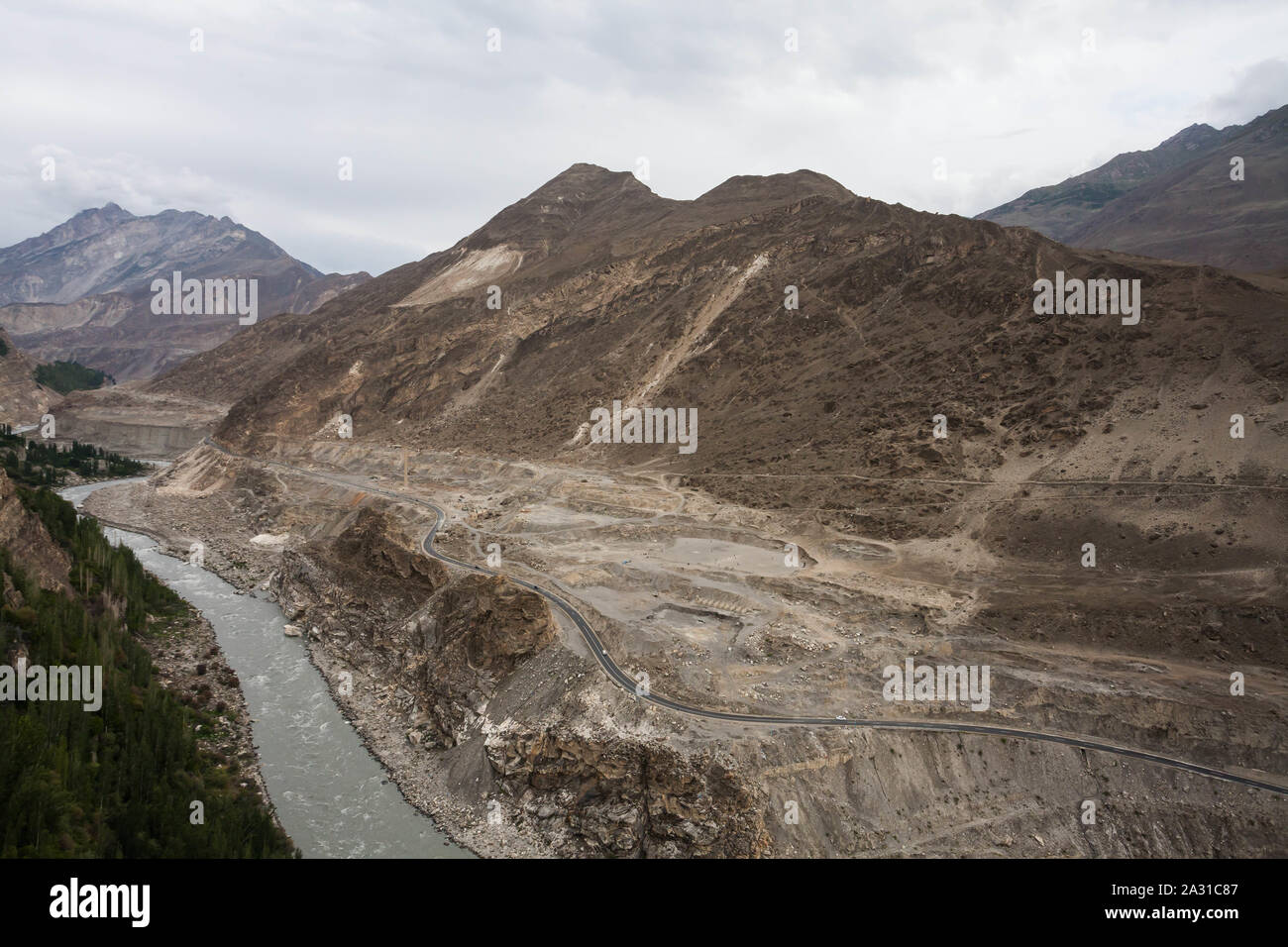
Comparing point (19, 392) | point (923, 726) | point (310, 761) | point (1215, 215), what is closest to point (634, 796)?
point (923, 726)

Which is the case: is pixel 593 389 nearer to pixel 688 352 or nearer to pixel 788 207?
pixel 688 352

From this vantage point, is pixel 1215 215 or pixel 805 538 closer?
pixel 805 538

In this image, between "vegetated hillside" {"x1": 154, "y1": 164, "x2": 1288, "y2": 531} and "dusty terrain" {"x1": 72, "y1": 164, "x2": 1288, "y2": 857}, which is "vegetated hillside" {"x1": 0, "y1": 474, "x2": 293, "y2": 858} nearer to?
"dusty terrain" {"x1": 72, "y1": 164, "x2": 1288, "y2": 857}

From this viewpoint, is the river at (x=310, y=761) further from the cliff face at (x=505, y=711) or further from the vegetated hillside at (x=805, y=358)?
the vegetated hillside at (x=805, y=358)

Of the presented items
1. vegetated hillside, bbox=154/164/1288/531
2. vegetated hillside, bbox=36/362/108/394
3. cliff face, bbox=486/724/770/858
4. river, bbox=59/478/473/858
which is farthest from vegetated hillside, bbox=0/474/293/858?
vegetated hillside, bbox=36/362/108/394

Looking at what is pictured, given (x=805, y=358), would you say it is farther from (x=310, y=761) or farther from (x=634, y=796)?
(x=310, y=761)

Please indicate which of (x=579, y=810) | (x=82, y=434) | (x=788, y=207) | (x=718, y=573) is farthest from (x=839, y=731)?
(x=82, y=434)

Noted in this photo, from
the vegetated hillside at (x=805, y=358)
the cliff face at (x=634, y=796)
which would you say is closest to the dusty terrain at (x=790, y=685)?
the cliff face at (x=634, y=796)
